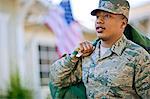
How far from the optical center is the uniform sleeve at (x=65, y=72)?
2967 mm

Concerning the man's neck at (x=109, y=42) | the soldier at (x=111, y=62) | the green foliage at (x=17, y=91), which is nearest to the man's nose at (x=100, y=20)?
the soldier at (x=111, y=62)

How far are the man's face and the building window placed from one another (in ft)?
39.0

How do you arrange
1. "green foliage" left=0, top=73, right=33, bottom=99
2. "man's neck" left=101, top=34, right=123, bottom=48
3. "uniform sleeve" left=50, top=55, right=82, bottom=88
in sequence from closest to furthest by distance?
"man's neck" left=101, top=34, right=123, bottom=48
"uniform sleeve" left=50, top=55, right=82, bottom=88
"green foliage" left=0, top=73, right=33, bottom=99

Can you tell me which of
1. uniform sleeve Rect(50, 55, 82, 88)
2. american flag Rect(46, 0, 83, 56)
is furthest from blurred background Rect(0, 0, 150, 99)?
uniform sleeve Rect(50, 55, 82, 88)

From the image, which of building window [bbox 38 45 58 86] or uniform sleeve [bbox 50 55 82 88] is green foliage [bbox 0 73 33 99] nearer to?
uniform sleeve [bbox 50 55 82 88]

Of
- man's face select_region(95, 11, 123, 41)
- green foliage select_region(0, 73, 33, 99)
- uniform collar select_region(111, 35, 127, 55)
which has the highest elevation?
man's face select_region(95, 11, 123, 41)

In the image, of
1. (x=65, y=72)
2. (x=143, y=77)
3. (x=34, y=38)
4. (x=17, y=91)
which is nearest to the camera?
(x=143, y=77)

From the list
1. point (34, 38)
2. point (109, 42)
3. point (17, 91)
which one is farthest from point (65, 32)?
point (109, 42)

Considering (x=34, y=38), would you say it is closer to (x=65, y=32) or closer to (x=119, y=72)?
(x=65, y=32)

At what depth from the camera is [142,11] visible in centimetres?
1662

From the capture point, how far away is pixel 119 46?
283cm

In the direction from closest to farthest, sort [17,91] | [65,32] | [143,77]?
1. [143,77]
2. [17,91]
3. [65,32]

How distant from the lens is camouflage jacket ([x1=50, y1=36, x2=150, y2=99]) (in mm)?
2729

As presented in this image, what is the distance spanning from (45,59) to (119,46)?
12.7 m
